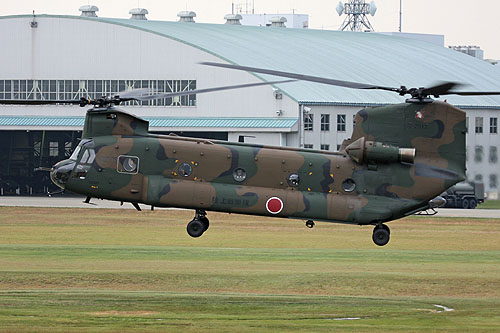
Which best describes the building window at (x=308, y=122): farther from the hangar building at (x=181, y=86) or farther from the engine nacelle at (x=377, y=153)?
the engine nacelle at (x=377, y=153)

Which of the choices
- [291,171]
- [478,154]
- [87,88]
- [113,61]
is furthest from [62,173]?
[87,88]

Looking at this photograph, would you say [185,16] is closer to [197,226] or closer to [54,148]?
[54,148]

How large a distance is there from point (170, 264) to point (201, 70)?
153ft

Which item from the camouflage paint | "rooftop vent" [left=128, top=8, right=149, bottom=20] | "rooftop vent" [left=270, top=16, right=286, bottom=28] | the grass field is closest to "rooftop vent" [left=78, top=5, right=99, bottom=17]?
"rooftop vent" [left=128, top=8, right=149, bottom=20]

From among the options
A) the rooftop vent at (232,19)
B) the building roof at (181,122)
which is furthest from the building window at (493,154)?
the rooftop vent at (232,19)

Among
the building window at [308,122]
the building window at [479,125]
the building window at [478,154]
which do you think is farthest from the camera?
the building window at [479,125]

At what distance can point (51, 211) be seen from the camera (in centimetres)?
9925

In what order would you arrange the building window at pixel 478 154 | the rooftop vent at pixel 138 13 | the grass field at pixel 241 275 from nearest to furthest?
the grass field at pixel 241 275
the building window at pixel 478 154
the rooftop vent at pixel 138 13

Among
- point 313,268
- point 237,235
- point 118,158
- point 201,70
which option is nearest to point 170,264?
point 313,268

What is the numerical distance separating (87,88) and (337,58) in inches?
1051

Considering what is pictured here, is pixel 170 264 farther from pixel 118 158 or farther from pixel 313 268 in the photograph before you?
pixel 118 158

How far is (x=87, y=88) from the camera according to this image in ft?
379

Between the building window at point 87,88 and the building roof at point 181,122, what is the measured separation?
2040 mm

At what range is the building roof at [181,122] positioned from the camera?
107938mm
